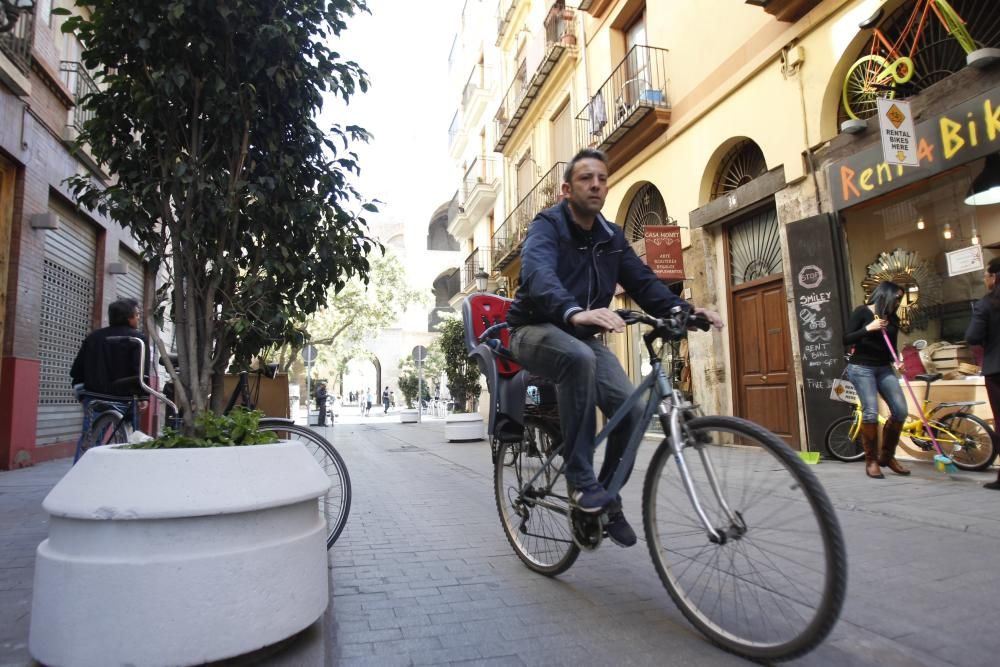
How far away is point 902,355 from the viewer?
7285 mm

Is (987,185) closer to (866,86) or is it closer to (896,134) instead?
(896,134)

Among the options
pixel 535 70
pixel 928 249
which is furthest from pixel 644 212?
pixel 535 70

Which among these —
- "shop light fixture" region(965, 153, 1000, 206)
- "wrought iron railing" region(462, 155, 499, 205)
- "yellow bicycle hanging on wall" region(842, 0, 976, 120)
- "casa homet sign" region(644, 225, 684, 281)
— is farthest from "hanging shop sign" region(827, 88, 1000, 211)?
"wrought iron railing" region(462, 155, 499, 205)

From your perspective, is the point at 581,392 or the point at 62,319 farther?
the point at 62,319

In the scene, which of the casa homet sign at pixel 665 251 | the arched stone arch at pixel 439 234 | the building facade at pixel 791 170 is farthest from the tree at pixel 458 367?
the arched stone arch at pixel 439 234

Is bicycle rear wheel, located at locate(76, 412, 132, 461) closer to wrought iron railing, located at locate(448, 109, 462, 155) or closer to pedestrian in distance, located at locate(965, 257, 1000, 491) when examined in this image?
pedestrian in distance, located at locate(965, 257, 1000, 491)

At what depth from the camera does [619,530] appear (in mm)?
2605

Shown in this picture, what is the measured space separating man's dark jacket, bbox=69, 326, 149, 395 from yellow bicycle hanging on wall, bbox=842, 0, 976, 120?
7.93m

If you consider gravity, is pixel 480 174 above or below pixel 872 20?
above

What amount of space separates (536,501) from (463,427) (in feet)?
35.7

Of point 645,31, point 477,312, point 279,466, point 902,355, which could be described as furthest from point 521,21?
point 279,466

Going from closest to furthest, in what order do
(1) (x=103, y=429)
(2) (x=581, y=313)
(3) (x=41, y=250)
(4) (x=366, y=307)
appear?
(2) (x=581, y=313) → (1) (x=103, y=429) → (3) (x=41, y=250) → (4) (x=366, y=307)

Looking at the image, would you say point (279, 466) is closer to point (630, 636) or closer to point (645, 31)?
point (630, 636)

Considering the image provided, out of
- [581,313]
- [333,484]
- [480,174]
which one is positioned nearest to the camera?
[581,313]
